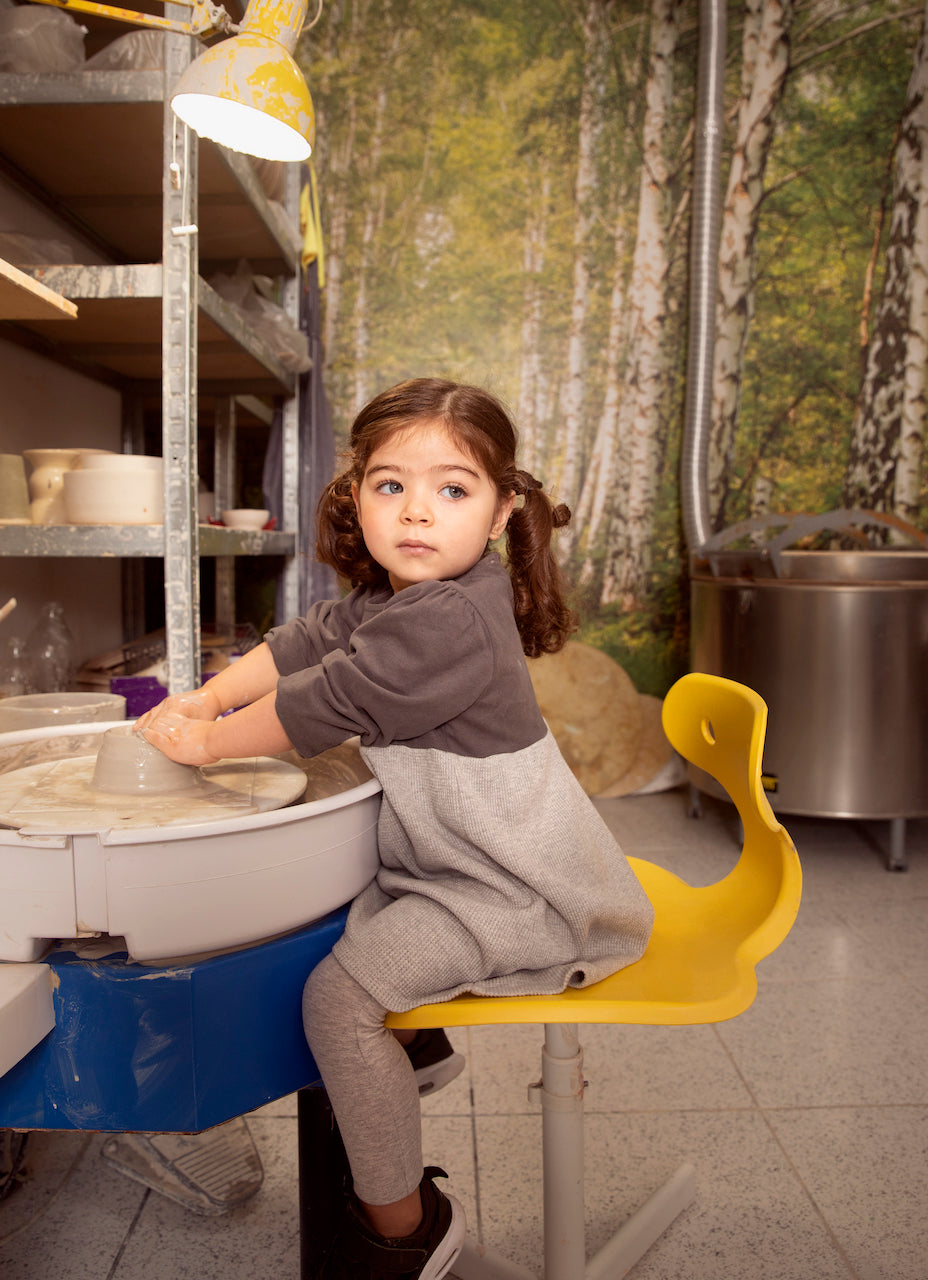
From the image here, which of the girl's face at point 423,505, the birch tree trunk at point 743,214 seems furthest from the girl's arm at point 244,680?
the birch tree trunk at point 743,214

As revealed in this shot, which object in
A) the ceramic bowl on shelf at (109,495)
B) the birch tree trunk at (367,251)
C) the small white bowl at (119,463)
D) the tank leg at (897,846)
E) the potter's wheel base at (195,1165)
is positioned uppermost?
the birch tree trunk at (367,251)

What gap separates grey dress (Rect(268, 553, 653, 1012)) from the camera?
3.02 feet

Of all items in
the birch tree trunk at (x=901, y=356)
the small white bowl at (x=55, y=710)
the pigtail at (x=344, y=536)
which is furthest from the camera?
the birch tree trunk at (x=901, y=356)

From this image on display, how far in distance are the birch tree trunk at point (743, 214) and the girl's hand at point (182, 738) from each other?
3139 mm

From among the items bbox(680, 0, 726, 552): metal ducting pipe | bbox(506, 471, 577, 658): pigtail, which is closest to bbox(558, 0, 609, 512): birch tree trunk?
bbox(680, 0, 726, 552): metal ducting pipe

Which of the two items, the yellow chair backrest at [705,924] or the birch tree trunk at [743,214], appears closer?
the yellow chair backrest at [705,924]

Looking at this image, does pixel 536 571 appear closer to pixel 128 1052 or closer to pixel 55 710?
pixel 128 1052

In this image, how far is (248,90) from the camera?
1108 mm

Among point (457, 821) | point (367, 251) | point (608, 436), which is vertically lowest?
point (457, 821)

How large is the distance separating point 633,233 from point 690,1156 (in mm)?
3405

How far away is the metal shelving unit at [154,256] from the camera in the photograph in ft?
5.82

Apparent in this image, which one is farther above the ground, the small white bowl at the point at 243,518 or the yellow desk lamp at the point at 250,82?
the yellow desk lamp at the point at 250,82

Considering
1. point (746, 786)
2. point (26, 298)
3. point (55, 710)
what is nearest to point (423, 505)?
point (746, 786)

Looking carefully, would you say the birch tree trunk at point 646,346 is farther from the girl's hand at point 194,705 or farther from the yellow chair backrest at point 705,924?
the girl's hand at point 194,705
